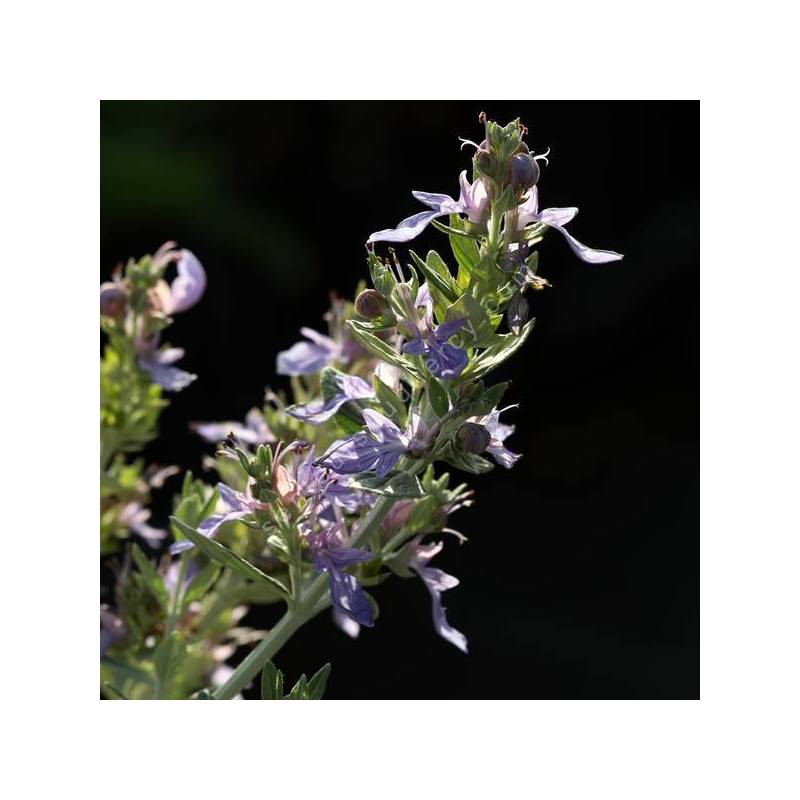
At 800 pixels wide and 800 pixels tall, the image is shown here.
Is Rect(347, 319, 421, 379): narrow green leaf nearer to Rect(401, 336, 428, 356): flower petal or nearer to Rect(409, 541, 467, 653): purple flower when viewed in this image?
Rect(401, 336, 428, 356): flower petal

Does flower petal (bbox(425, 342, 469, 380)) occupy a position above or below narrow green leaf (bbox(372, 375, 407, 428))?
above

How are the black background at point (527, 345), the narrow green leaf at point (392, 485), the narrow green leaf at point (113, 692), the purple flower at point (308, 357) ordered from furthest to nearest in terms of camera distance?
the black background at point (527, 345) < the purple flower at point (308, 357) < the narrow green leaf at point (113, 692) < the narrow green leaf at point (392, 485)

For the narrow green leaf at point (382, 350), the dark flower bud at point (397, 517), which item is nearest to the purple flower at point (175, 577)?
the dark flower bud at point (397, 517)

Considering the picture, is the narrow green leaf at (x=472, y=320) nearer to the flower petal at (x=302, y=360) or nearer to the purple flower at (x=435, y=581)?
the purple flower at (x=435, y=581)

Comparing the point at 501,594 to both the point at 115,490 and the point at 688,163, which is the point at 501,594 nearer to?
the point at 688,163

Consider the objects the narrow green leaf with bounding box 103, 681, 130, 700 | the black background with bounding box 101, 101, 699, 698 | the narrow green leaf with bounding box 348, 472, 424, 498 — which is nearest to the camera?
the narrow green leaf with bounding box 348, 472, 424, 498

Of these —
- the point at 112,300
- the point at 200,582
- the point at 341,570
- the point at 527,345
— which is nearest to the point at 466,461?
the point at 341,570

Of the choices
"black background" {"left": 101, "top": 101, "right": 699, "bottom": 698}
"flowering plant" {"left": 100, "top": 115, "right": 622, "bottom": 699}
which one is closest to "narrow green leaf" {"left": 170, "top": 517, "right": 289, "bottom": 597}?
"flowering plant" {"left": 100, "top": 115, "right": 622, "bottom": 699}
